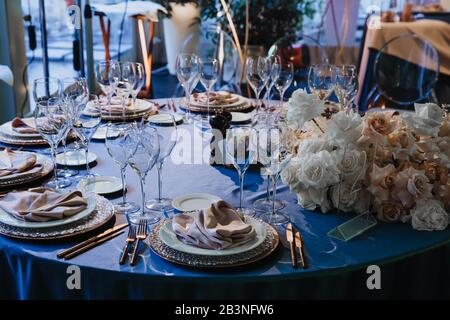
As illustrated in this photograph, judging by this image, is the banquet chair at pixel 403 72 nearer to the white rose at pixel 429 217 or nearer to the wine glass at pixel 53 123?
the white rose at pixel 429 217

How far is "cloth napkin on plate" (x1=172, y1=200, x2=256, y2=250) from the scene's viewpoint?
3.91ft

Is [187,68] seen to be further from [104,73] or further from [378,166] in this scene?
[378,166]

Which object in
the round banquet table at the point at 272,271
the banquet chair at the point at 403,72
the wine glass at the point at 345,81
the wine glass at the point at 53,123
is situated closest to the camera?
the round banquet table at the point at 272,271

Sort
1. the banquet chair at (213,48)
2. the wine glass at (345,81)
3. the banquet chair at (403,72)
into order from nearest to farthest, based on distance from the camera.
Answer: the wine glass at (345,81), the banquet chair at (403,72), the banquet chair at (213,48)

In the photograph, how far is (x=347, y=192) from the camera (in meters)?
1.41

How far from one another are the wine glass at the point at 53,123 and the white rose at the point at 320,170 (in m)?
0.67

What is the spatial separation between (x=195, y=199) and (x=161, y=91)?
466 centimetres

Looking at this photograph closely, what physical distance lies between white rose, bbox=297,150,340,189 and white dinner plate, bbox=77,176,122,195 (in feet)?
1.65

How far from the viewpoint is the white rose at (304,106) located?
146cm

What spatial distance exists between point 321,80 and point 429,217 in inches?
36.9

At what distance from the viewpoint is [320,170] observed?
1.37 meters

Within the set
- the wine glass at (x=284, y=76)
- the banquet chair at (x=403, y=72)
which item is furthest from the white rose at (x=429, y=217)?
the banquet chair at (x=403, y=72)

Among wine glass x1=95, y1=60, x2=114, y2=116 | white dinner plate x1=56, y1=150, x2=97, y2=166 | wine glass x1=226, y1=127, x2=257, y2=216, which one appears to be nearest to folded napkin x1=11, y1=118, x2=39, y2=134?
white dinner plate x1=56, y1=150, x2=97, y2=166

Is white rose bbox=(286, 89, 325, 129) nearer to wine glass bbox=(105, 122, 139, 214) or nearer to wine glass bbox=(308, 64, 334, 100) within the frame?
wine glass bbox=(105, 122, 139, 214)
